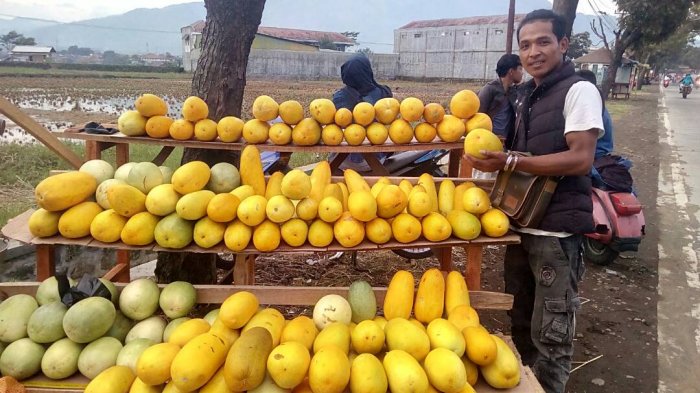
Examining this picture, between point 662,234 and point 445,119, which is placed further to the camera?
point 662,234

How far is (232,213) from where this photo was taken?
2.60 metres

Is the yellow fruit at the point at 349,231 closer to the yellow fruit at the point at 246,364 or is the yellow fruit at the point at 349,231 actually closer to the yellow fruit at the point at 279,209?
the yellow fruit at the point at 279,209

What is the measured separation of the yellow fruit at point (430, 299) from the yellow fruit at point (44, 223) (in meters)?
1.64

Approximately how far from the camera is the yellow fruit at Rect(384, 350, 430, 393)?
1.93m

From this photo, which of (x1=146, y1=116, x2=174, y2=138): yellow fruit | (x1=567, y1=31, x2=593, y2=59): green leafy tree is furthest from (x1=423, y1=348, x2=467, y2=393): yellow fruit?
(x1=567, y1=31, x2=593, y2=59): green leafy tree

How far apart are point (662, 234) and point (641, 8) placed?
20.0 m

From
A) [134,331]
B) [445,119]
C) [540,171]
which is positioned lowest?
[134,331]

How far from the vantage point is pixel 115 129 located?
3.72 m

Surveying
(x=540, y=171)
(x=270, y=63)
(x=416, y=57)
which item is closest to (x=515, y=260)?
(x=540, y=171)

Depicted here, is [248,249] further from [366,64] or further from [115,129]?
[366,64]

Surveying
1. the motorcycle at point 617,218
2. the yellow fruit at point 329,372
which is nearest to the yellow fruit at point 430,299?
the yellow fruit at point 329,372

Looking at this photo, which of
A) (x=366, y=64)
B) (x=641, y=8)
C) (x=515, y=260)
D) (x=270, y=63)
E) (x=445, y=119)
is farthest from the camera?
(x=270, y=63)

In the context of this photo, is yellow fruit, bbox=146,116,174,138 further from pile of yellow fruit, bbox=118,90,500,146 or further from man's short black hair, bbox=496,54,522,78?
man's short black hair, bbox=496,54,522,78

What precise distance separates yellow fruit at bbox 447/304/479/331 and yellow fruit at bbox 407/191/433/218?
0.55 meters
